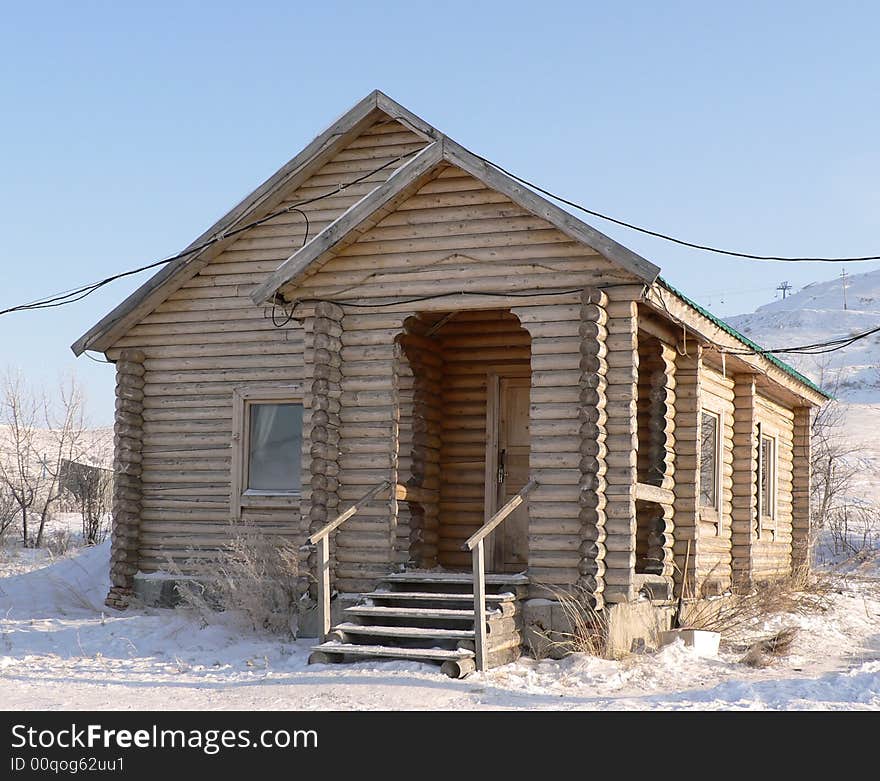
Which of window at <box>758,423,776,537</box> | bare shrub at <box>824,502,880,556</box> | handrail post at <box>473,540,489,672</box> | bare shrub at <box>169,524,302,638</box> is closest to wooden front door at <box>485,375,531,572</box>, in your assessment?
bare shrub at <box>169,524,302,638</box>

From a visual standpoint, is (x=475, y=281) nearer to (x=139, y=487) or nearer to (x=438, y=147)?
(x=438, y=147)

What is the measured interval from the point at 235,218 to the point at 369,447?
5549mm

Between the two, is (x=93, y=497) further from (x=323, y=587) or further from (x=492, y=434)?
(x=323, y=587)

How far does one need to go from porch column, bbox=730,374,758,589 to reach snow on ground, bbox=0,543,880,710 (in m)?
1.88

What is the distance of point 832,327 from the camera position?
3841 inches

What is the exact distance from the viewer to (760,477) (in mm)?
20062

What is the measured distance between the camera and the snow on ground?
32.1 ft

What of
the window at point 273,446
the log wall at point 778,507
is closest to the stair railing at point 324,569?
the window at point 273,446

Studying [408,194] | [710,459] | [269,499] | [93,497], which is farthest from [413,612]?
[93,497]

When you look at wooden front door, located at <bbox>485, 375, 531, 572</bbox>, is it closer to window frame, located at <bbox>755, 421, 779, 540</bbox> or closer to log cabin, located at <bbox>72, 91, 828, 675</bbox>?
log cabin, located at <bbox>72, 91, 828, 675</bbox>

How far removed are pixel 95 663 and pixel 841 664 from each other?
27.8 feet

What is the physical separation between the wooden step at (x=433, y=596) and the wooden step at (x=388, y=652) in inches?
31.2

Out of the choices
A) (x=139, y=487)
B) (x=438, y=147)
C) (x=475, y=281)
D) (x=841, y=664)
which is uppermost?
(x=438, y=147)
